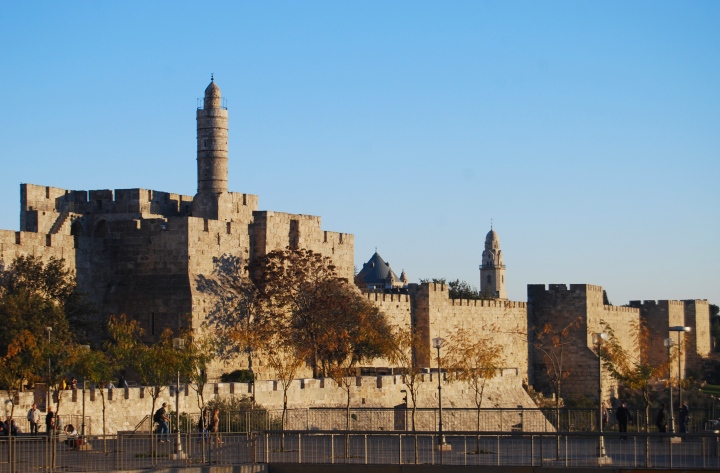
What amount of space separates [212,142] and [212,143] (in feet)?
0.15

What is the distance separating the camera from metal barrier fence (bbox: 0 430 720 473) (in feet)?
62.5

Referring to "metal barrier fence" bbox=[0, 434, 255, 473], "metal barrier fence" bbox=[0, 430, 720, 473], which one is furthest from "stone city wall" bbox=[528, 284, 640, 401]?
"metal barrier fence" bbox=[0, 434, 255, 473]

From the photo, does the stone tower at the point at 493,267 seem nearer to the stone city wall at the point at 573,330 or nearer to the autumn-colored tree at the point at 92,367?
the stone city wall at the point at 573,330

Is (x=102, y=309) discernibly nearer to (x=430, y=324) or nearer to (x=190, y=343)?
(x=190, y=343)

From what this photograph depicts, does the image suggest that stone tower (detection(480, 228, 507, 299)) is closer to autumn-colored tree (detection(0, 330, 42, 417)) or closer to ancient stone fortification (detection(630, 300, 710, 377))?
ancient stone fortification (detection(630, 300, 710, 377))

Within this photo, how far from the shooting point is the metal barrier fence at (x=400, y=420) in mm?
27000

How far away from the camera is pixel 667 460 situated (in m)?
19.5

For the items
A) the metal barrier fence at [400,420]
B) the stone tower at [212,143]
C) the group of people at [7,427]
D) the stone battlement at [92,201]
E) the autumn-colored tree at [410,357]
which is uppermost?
the stone tower at [212,143]

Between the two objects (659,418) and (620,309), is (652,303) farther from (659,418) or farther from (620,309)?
(659,418)

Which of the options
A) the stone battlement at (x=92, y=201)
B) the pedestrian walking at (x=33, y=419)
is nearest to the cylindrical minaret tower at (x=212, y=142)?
the stone battlement at (x=92, y=201)

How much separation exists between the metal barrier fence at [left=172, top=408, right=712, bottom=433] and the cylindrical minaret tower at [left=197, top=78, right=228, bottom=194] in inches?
457

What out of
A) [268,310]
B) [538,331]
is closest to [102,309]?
[268,310]

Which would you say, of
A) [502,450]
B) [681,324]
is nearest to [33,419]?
[502,450]

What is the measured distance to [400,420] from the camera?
31797mm
